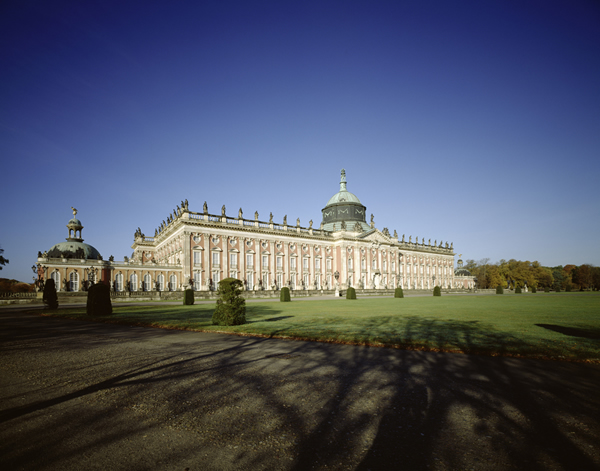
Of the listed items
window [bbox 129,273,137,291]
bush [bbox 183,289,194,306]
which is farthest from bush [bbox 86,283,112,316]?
window [bbox 129,273,137,291]

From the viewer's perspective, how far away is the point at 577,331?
12.2m

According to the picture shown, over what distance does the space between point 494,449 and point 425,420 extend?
0.95 metres

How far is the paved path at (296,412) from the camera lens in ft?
12.5

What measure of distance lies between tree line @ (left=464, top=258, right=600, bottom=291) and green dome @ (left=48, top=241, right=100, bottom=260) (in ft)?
337

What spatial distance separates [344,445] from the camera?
407 cm

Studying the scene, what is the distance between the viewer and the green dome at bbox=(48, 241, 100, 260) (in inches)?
2108

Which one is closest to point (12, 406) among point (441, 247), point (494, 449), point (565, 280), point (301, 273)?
point (494, 449)

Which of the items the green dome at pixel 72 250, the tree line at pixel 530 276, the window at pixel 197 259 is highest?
the green dome at pixel 72 250

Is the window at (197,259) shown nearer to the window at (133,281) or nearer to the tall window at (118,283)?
the window at (133,281)

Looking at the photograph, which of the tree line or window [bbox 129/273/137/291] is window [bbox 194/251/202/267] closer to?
window [bbox 129/273/137/291]

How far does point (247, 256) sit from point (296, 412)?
53.8 metres

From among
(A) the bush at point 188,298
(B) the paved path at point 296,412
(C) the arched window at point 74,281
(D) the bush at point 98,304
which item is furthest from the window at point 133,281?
(B) the paved path at point 296,412

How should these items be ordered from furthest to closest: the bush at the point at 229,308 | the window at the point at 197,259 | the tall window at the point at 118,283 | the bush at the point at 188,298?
the window at the point at 197,259 → the tall window at the point at 118,283 → the bush at the point at 188,298 → the bush at the point at 229,308

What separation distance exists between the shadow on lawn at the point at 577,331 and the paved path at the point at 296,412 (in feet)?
13.5
